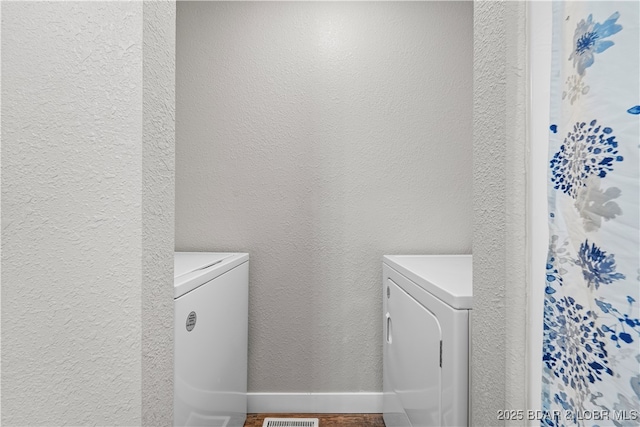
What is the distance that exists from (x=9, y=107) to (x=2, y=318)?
366 millimetres

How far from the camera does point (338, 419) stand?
6.22 feet

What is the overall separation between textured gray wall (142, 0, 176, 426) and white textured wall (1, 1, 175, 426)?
0.01 m

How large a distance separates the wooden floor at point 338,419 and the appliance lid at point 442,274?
728mm

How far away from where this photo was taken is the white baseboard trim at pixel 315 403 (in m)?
1.94

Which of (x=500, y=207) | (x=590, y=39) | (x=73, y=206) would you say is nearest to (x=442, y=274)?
(x=500, y=207)

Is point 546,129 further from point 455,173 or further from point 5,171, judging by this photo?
point 455,173

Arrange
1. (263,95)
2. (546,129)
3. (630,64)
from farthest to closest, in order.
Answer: (263,95) < (546,129) < (630,64)

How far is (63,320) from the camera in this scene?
73 centimetres

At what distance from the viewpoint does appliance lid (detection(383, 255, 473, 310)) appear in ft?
3.16

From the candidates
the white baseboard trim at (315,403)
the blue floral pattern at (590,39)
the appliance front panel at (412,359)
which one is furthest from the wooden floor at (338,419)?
the blue floral pattern at (590,39)

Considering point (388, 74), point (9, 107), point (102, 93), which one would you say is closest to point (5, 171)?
point (9, 107)

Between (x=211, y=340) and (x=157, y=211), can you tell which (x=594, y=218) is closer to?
(x=157, y=211)

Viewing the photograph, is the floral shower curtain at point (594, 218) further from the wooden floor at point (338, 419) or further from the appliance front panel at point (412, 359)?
the wooden floor at point (338, 419)

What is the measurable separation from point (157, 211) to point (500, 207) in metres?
0.62
